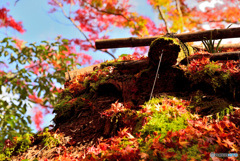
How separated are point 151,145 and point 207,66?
7.08ft

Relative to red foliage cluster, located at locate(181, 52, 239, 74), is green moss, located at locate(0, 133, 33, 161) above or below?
below

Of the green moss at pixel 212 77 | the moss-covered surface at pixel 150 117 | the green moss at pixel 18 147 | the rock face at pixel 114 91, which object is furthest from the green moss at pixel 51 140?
the green moss at pixel 212 77

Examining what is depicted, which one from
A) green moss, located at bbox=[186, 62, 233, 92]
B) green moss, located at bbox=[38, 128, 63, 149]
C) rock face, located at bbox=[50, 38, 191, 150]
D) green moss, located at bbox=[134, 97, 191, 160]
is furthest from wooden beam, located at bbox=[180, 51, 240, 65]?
green moss, located at bbox=[38, 128, 63, 149]

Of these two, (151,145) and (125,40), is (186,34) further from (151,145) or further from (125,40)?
(151,145)

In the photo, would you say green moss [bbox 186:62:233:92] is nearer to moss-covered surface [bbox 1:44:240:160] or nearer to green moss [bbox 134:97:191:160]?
moss-covered surface [bbox 1:44:240:160]

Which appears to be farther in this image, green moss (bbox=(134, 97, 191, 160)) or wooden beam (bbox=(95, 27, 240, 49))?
wooden beam (bbox=(95, 27, 240, 49))

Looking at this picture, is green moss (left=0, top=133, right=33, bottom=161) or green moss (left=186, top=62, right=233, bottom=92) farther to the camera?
green moss (left=0, top=133, right=33, bottom=161)

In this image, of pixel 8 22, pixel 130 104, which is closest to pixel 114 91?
pixel 130 104

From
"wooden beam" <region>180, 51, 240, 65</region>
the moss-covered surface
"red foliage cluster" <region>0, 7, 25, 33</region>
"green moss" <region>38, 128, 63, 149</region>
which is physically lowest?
"green moss" <region>38, 128, 63, 149</region>

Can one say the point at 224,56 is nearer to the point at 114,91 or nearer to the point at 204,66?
the point at 204,66

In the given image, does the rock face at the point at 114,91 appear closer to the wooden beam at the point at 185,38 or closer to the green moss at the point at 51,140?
the green moss at the point at 51,140

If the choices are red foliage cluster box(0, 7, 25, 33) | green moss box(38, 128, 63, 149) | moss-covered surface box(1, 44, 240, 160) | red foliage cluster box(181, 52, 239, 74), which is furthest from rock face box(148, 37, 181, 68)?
red foliage cluster box(0, 7, 25, 33)

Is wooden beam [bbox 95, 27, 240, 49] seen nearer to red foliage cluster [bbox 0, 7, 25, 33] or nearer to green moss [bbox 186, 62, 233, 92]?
green moss [bbox 186, 62, 233, 92]

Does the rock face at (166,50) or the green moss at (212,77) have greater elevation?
the rock face at (166,50)
